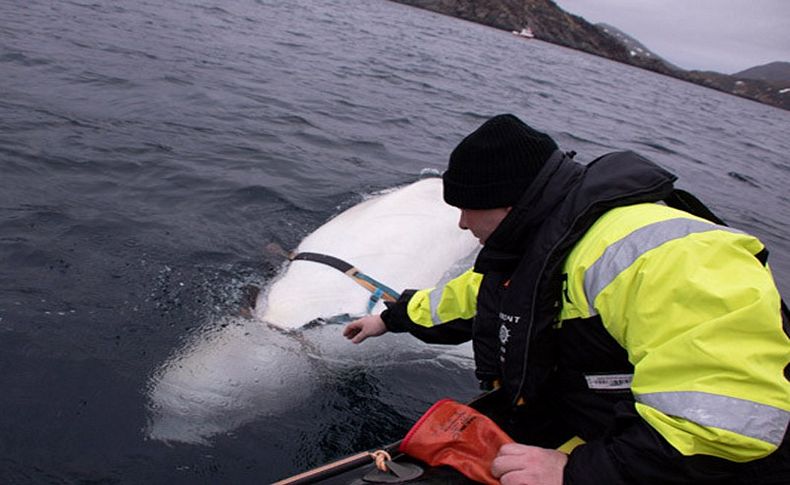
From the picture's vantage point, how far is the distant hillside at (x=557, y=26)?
8844cm

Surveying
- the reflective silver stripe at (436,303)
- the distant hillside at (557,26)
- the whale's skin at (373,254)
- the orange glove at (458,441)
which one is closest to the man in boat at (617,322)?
the orange glove at (458,441)

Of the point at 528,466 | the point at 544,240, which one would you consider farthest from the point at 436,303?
the point at 528,466

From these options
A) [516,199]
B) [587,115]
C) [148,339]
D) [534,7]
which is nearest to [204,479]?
[148,339]

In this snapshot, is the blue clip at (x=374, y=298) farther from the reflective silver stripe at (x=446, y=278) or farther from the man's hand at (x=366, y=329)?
the man's hand at (x=366, y=329)

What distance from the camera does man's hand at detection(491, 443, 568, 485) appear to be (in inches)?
90.4

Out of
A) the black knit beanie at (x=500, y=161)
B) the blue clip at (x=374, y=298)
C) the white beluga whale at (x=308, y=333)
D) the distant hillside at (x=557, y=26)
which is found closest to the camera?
the black knit beanie at (x=500, y=161)

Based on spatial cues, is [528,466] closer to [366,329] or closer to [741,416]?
[741,416]

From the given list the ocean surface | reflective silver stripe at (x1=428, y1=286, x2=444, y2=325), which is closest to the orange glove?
reflective silver stripe at (x1=428, y1=286, x2=444, y2=325)

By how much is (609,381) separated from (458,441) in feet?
2.35

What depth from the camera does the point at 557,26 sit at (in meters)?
97.3

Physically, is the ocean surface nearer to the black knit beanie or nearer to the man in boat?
the man in boat

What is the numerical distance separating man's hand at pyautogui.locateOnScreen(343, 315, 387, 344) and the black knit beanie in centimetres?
137

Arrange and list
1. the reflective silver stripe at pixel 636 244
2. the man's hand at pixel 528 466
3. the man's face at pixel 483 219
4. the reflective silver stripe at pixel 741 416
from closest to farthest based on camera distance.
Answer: the reflective silver stripe at pixel 741 416
the reflective silver stripe at pixel 636 244
the man's hand at pixel 528 466
the man's face at pixel 483 219

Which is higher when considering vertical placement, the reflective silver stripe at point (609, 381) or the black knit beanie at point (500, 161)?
the black knit beanie at point (500, 161)
